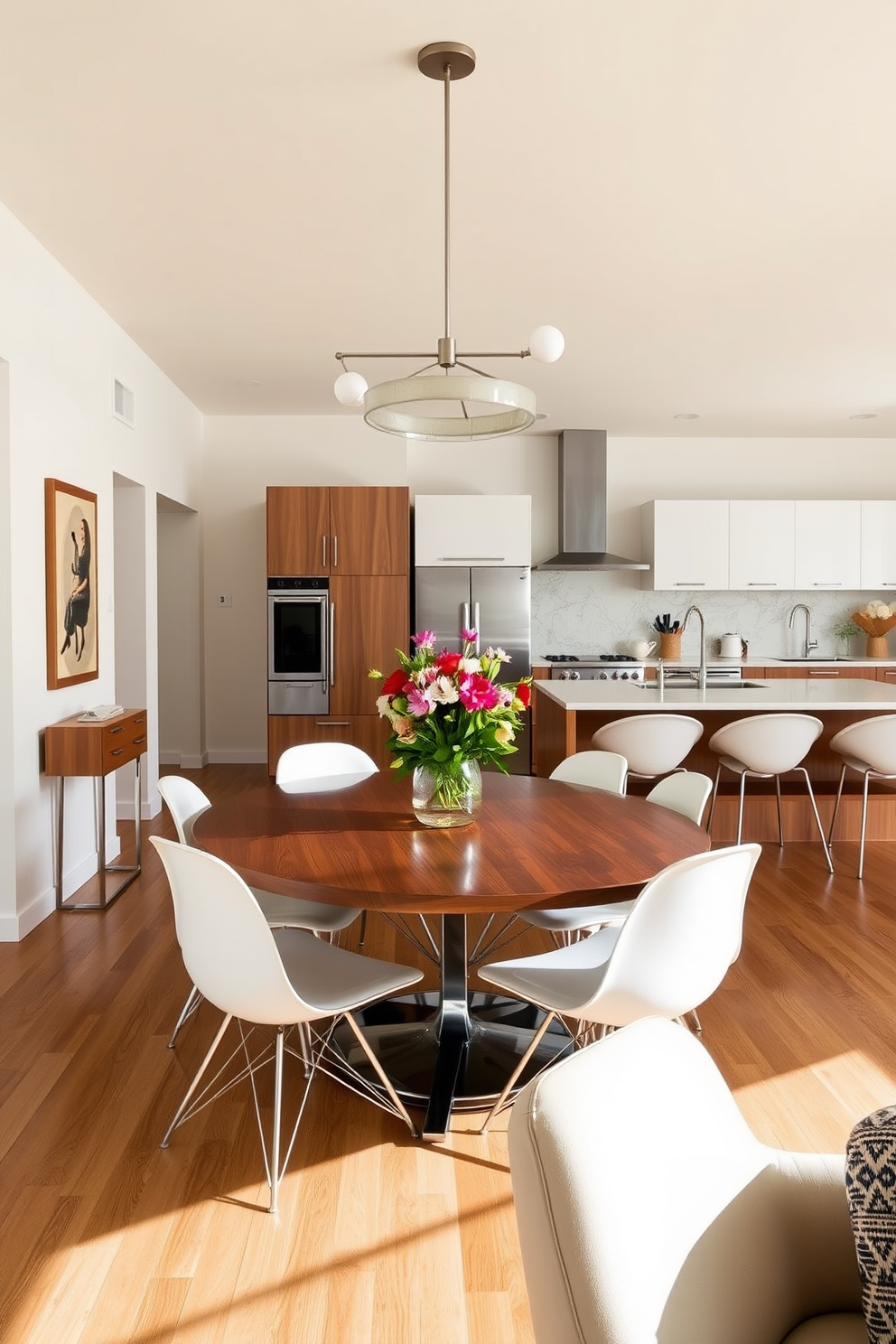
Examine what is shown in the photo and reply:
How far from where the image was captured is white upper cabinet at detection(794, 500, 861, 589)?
7.55 meters

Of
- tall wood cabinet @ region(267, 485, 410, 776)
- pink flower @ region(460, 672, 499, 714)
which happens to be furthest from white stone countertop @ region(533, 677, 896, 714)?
pink flower @ region(460, 672, 499, 714)

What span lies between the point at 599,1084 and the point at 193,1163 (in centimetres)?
150

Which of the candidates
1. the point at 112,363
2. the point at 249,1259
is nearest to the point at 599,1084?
the point at 249,1259

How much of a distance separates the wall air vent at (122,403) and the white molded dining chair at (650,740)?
9.79 ft

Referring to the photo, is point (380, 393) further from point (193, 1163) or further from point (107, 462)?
point (107, 462)

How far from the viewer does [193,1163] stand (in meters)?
2.15

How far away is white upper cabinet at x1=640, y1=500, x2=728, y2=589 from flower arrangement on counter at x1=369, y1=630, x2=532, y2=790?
533cm

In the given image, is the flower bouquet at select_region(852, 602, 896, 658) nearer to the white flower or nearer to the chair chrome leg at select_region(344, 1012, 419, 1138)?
the white flower

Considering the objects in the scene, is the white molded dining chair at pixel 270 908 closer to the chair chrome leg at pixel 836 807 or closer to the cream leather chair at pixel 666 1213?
the cream leather chair at pixel 666 1213

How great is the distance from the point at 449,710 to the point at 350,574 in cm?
440

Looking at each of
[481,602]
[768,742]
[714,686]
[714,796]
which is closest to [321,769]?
[768,742]

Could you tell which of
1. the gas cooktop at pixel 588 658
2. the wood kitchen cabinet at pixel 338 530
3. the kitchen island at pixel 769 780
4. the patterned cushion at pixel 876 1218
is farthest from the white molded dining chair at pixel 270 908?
the gas cooktop at pixel 588 658

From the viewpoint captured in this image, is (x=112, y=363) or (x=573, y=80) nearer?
(x=573, y=80)

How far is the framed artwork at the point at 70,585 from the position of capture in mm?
3967
